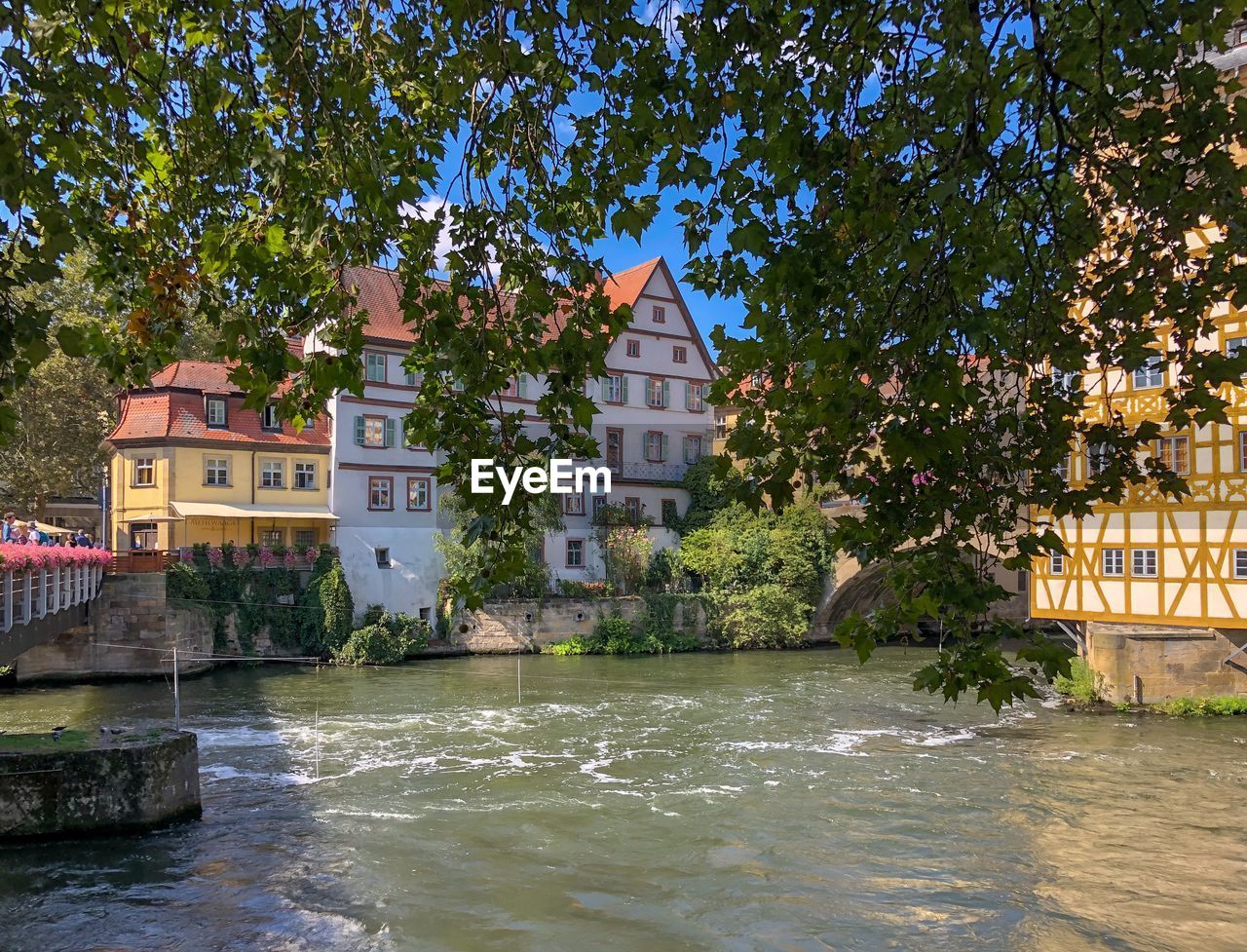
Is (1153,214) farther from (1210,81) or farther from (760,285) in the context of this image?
(760,285)

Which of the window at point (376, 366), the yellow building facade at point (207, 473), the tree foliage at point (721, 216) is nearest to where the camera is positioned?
the tree foliage at point (721, 216)

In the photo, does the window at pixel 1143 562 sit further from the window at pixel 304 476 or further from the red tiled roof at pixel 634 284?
the window at pixel 304 476

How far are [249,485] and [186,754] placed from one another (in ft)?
67.5

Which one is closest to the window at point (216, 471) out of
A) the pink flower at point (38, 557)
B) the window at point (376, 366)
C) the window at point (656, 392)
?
the window at point (376, 366)

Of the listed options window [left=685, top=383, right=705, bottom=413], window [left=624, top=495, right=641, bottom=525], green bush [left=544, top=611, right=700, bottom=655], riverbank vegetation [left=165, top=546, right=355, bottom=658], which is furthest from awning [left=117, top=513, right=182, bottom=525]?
window [left=685, top=383, right=705, bottom=413]

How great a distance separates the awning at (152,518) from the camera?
3081cm

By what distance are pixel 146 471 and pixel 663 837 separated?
23.9m

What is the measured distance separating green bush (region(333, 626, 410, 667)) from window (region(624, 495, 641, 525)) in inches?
377

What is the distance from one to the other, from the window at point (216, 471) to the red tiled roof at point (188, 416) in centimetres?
61

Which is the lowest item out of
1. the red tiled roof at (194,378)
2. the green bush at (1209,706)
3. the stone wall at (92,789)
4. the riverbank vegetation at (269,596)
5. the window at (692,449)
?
the green bush at (1209,706)

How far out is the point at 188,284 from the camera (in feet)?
18.1

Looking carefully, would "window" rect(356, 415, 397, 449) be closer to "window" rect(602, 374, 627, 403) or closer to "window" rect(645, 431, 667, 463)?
"window" rect(602, 374, 627, 403)

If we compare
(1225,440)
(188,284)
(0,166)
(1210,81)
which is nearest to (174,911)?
(188,284)

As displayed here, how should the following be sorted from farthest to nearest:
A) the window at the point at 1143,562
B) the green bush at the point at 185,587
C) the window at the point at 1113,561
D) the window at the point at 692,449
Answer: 1. the window at the point at 692,449
2. the green bush at the point at 185,587
3. the window at the point at 1113,561
4. the window at the point at 1143,562
